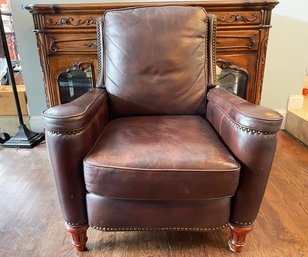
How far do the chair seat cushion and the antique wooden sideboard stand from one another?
102 cm

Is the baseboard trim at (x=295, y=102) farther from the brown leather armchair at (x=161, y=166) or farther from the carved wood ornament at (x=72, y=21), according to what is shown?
the carved wood ornament at (x=72, y=21)

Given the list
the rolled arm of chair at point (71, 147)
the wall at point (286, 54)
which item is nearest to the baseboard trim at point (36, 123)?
the rolled arm of chair at point (71, 147)

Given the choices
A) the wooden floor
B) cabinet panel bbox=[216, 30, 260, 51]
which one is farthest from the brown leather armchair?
cabinet panel bbox=[216, 30, 260, 51]

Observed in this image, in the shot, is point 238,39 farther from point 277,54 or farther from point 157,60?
point 157,60

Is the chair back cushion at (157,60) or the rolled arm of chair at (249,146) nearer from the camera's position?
the rolled arm of chair at (249,146)

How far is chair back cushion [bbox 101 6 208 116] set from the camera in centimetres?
133

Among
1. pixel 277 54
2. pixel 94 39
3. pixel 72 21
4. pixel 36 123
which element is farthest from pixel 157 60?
pixel 36 123

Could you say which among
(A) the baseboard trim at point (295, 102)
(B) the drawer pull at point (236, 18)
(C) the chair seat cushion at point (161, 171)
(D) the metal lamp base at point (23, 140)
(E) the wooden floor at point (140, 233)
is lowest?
(E) the wooden floor at point (140, 233)

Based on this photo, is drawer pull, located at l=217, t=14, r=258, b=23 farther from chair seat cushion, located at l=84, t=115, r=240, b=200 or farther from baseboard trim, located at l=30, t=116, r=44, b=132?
baseboard trim, located at l=30, t=116, r=44, b=132

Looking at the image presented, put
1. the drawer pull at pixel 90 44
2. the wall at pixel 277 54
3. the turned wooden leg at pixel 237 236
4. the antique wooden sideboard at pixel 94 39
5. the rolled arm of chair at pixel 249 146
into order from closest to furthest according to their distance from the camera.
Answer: the rolled arm of chair at pixel 249 146
the turned wooden leg at pixel 237 236
the antique wooden sideboard at pixel 94 39
the drawer pull at pixel 90 44
the wall at pixel 277 54

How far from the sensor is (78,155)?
35.6 inches

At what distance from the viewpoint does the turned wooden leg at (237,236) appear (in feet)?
3.28

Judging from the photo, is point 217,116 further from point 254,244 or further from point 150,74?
point 254,244

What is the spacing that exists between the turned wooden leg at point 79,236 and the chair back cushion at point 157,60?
0.61 m
